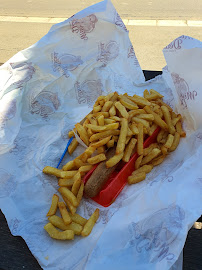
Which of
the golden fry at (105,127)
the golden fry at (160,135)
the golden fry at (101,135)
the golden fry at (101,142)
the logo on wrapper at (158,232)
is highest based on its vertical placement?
the golden fry at (105,127)

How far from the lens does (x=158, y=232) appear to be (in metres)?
1.51

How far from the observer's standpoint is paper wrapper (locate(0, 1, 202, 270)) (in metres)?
1.50

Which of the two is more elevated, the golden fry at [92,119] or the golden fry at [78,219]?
the golden fry at [92,119]

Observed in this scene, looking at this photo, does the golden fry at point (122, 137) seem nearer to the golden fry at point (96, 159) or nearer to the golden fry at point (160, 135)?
the golden fry at point (96, 159)

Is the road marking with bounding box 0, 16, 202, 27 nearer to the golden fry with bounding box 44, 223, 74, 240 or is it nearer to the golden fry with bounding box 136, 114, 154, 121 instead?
the golden fry with bounding box 136, 114, 154, 121

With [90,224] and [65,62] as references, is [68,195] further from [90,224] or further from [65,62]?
[65,62]

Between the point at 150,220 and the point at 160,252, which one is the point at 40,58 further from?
the point at 160,252

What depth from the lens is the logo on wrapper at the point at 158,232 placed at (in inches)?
56.4

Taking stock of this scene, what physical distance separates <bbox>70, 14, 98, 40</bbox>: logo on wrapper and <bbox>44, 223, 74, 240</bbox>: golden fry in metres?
1.60

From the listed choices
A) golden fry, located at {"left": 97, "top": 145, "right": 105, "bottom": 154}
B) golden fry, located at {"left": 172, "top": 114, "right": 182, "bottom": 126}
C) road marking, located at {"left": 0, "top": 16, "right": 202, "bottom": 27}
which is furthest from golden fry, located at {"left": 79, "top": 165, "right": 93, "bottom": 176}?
road marking, located at {"left": 0, "top": 16, "right": 202, "bottom": 27}

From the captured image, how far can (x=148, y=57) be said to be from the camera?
14.8 ft

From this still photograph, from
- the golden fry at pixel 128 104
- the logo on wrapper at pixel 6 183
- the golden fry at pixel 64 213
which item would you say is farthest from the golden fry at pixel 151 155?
the logo on wrapper at pixel 6 183

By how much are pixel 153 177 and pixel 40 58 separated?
4.17 feet

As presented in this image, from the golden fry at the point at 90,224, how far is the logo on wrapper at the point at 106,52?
1394mm
